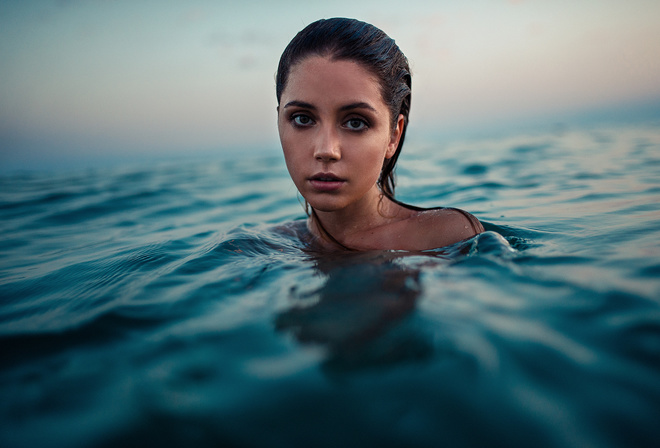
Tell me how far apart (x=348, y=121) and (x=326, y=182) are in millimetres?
400

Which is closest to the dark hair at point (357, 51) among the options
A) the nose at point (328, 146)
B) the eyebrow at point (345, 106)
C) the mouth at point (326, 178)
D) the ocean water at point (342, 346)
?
the eyebrow at point (345, 106)

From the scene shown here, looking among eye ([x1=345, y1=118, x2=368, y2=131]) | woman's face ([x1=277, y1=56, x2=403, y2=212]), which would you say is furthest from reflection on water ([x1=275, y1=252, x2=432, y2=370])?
eye ([x1=345, y1=118, x2=368, y2=131])

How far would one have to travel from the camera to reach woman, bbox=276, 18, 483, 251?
238 cm

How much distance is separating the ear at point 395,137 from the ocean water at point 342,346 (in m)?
0.85

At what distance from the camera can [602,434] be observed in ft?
3.20

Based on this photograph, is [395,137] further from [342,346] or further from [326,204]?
[342,346]

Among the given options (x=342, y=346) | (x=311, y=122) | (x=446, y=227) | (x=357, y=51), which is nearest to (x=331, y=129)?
(x=311, y=122)

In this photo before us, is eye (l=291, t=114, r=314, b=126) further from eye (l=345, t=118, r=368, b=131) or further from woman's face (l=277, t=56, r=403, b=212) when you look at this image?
eye (l=345, t=118, r=368, b=131)

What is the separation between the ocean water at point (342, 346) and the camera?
1046 millimetres

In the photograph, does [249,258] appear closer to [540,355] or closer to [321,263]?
[321,263]

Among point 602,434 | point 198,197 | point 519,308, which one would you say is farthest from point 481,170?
point 602,434

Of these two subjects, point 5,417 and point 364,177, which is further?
point 364,177

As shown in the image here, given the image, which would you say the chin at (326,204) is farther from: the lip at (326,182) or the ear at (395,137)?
the ear at (395,137)

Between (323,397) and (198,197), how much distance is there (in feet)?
19.6
